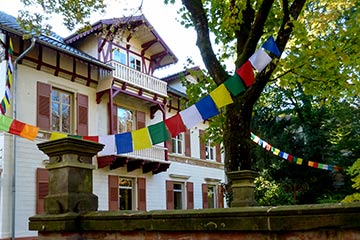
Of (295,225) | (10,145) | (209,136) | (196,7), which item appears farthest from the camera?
(10,145)

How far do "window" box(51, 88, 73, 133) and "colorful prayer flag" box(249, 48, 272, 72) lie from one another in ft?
30.5

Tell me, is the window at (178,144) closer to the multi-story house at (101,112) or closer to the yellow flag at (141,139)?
the multi-story house at (101,112)

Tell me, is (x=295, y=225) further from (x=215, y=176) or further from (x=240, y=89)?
(x=215, y=176)

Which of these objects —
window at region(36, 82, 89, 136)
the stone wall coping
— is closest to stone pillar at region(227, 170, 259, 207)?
the stone wall coping

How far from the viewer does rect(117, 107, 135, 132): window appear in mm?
17759

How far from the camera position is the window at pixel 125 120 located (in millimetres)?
17759

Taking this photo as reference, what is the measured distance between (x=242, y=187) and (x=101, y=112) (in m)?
9.44

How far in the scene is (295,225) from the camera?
328 centimetres

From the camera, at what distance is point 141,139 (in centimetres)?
769

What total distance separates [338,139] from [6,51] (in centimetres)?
1736

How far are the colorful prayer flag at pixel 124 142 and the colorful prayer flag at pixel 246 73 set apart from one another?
2.29 metres

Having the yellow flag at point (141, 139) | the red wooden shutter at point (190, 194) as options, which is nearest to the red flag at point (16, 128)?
the yellow flag at point (141, 139)

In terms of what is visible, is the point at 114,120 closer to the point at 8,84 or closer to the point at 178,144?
the point at 178,144

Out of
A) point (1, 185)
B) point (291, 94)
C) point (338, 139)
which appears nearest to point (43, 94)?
point (1, 185)
